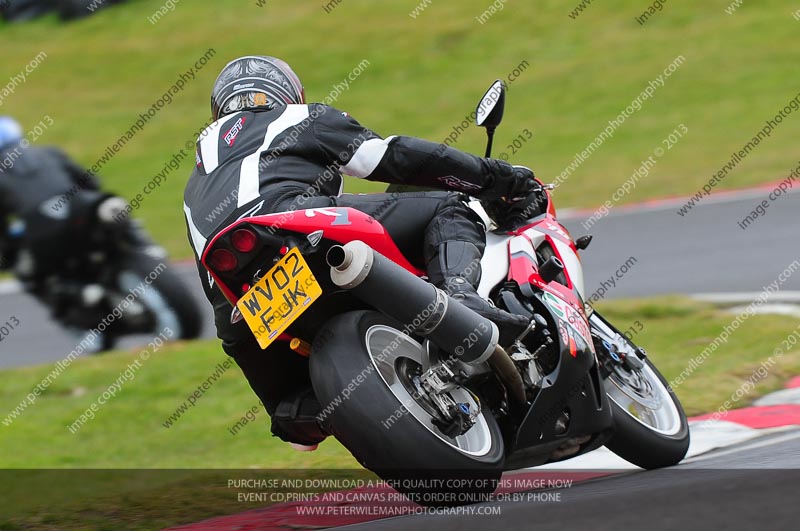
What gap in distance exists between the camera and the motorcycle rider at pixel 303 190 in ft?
13.4

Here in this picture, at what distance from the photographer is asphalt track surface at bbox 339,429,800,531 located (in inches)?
118

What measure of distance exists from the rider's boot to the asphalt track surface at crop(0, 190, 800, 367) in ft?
15.4

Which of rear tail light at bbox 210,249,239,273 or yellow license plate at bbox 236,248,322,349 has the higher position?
yellow license plate at bbox 236,248,322,349

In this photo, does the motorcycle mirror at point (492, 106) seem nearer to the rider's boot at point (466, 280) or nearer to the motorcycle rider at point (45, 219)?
the rider's boot at point (466, 280)

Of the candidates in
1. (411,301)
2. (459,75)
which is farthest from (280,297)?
(459,75)

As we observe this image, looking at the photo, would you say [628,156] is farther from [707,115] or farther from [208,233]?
[208,233]

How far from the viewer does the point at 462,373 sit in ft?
12.9

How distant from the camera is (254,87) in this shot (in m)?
4.43

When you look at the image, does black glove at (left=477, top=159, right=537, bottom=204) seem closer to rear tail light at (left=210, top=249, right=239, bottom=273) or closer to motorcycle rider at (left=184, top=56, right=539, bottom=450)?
motorcycle rider at (left=184, top=56, right=539, bottom=450)

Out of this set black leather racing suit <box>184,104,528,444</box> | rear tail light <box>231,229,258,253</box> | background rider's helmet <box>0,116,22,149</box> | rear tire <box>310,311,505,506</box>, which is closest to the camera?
rear tire <box>310,311,505,506</box>

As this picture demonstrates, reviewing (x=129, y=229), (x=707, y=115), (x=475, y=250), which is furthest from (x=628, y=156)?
(x=475, y=250)

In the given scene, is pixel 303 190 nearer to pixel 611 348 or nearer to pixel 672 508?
pixel 611 348

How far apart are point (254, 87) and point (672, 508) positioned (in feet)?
7.17

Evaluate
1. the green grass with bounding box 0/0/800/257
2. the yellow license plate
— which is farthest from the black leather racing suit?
the green grass with bounding box 0/0/800/257
